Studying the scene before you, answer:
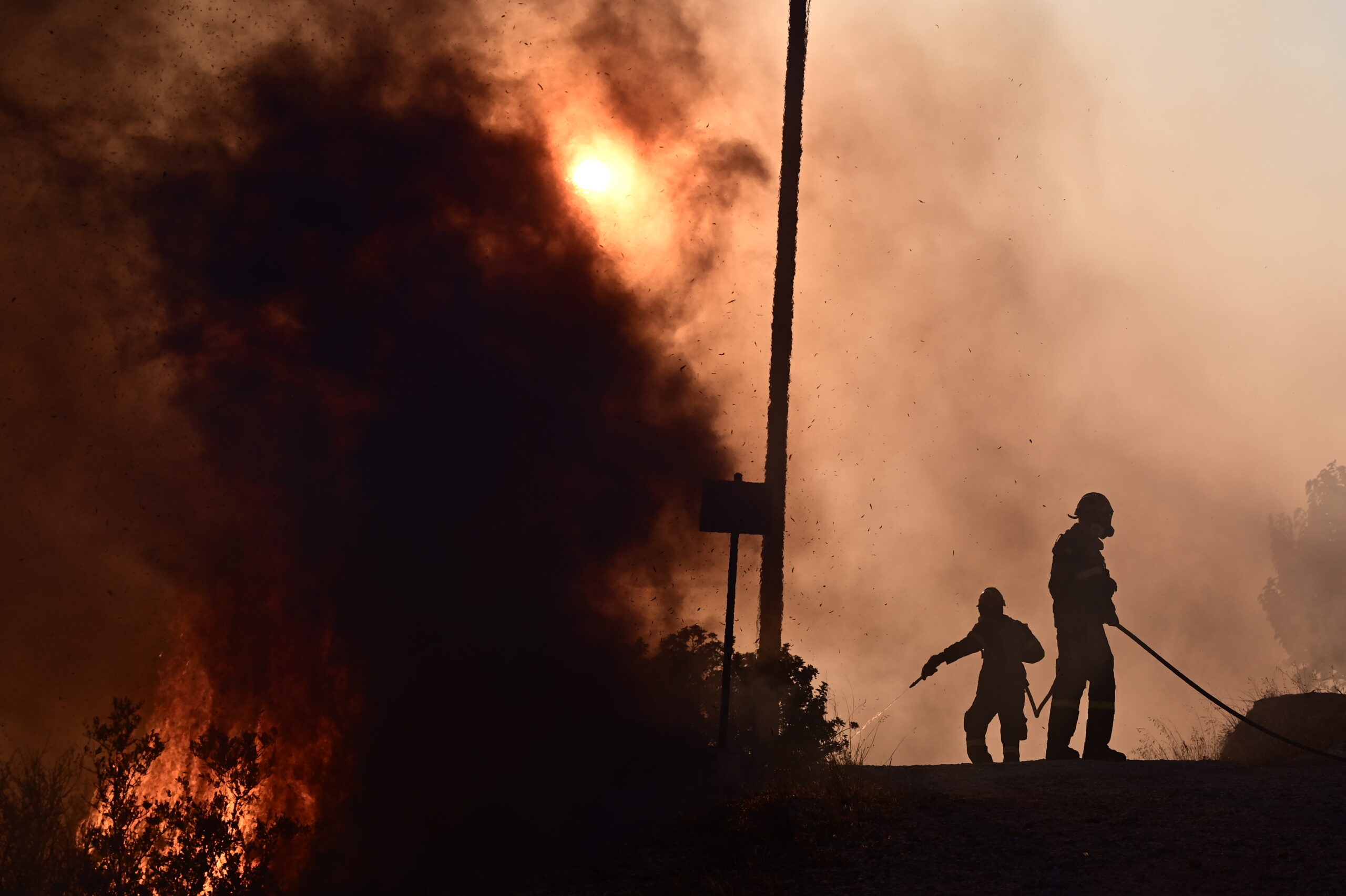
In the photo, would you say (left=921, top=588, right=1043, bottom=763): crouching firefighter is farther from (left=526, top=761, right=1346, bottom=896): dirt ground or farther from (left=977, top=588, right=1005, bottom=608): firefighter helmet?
(left=526, top=761, right=1346, bottom=896): dirt ground

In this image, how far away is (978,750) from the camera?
483 inches

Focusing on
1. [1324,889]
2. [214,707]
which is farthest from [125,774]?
[1324,889]

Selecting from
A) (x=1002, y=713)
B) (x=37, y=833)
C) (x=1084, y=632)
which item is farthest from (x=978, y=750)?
(x=37, y=833)

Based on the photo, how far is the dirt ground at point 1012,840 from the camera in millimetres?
6230

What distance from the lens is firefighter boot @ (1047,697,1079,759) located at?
1088 cm

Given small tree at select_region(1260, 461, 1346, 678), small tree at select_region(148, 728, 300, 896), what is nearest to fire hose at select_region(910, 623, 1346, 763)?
small tree at select_region(148, 728, 300, 896)

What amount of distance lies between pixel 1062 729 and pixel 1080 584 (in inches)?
61.2

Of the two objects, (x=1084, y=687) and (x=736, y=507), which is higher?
(x=736, y=507)

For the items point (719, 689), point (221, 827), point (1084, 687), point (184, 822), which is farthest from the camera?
point (719, 689)

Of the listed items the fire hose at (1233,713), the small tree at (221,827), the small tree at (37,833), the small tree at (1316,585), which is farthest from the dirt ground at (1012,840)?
the small tree at (1316,585)

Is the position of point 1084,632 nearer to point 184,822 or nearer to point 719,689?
point 719,689

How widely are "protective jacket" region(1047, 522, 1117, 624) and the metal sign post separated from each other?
3.44m

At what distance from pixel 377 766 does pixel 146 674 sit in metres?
3.09

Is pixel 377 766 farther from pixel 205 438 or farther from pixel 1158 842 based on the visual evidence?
pixel 1158 842
